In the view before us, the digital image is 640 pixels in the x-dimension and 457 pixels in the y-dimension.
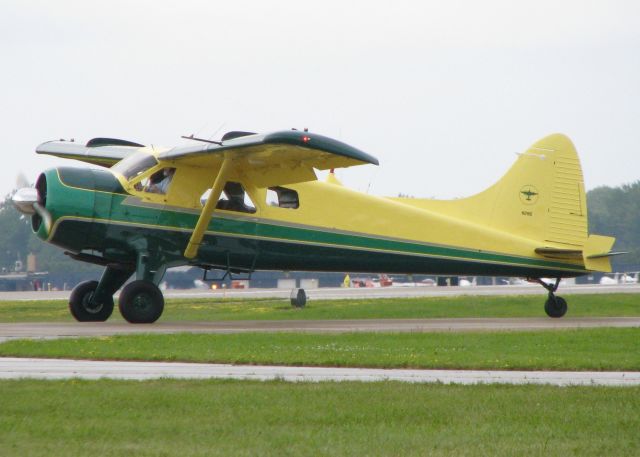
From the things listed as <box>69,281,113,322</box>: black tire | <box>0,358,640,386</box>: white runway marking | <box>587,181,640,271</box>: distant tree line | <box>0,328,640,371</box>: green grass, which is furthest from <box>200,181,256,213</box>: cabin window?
<box>587,181,640,271</box>: distant tree line

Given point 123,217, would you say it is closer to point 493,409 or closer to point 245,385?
point 245,385

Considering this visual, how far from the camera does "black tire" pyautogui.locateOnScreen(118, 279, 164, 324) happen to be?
2028 centimetres

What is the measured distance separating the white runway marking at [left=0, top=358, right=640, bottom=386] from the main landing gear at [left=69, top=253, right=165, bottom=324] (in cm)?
674

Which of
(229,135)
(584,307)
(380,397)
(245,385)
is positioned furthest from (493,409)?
(584,307)

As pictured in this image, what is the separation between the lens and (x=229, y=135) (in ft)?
67.1

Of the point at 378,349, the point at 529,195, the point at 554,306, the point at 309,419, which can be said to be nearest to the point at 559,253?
the point at 554,306

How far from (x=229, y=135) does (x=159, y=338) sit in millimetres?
5201

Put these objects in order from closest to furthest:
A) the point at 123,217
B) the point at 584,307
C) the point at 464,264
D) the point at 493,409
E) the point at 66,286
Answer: the point at 493,409 < the point at 123,217 < the point at 464,264 < the point at 584,307 < the point at 66,286

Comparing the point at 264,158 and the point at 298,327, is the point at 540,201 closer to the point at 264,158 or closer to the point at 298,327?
the point at 298,327

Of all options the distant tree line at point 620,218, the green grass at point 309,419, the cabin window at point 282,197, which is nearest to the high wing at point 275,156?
the cabin window at point 282,197

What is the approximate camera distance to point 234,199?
21469 mm

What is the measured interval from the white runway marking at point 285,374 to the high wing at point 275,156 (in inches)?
241

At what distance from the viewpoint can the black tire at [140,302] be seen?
20.3 metres

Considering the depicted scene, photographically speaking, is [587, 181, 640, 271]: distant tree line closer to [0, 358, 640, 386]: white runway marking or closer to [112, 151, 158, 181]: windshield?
[112, 151, 158, 181]: windshield
